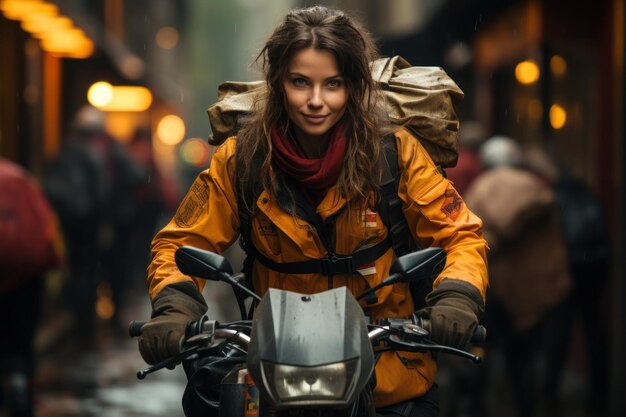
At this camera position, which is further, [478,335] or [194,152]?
[194,152]

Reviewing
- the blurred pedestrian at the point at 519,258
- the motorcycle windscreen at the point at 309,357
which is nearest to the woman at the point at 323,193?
the motorcycle windscreen at the point at 309,357

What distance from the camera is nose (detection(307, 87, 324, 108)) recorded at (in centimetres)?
373

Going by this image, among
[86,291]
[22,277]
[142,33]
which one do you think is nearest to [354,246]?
[22,277]

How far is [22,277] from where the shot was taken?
7988 millimetres

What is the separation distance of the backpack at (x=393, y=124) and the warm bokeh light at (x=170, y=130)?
1832 inches

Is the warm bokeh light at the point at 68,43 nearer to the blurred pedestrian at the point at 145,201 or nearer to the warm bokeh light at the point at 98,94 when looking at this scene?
the blurred pedestrian at the point at 145,201

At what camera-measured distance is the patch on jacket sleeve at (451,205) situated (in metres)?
3.87

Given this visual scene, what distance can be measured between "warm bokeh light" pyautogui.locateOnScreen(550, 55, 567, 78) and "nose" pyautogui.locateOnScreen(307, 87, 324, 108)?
959 cm

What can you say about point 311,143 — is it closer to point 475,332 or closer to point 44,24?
point 475,332

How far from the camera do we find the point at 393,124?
13.5ft

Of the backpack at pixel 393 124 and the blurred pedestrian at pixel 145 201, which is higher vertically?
the backpack at pixel 393 124

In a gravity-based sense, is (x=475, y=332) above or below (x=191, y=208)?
below

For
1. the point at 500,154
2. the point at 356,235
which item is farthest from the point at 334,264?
the point at 500,154

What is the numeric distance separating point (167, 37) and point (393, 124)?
193 feet
